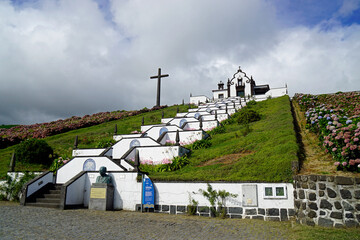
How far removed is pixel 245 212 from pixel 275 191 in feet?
4.58

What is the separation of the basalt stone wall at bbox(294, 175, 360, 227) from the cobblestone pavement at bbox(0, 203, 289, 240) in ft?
3.42

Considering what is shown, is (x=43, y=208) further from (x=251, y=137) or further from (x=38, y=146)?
(x=251, y=137)

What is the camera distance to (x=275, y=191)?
10008mm

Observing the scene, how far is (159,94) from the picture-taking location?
1635 inches

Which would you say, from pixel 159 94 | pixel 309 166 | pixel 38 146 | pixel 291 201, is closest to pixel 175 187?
pixel 291 201

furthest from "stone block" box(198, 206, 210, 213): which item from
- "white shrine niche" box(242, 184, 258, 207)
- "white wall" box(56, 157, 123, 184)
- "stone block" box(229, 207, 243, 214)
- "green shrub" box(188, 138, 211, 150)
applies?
"green shrub" box(188, 138, 211, 150)

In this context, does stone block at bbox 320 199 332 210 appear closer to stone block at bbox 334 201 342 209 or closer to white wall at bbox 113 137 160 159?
stone block at bbox 334 201 342 209

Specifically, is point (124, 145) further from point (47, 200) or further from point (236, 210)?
point (236, 210)

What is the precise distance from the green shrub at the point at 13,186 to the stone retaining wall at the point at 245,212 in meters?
7.68

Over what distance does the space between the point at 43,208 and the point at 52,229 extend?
464 centimetres

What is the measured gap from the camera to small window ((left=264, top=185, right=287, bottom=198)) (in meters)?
9.91

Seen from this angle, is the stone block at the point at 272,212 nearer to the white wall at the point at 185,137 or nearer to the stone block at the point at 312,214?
the stone block at the point at 312,214

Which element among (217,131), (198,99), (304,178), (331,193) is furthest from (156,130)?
(198,99)

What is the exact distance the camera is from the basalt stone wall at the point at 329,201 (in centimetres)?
823
